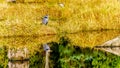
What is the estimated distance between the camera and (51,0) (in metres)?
2.32

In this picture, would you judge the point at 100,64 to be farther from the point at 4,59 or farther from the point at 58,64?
the point at 4,59

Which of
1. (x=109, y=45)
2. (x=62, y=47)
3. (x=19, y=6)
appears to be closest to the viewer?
(x=19, y=6)

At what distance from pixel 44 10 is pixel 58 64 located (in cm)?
112

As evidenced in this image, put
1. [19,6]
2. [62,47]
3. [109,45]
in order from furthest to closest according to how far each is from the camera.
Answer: [62,47], [109,45], [19,6]

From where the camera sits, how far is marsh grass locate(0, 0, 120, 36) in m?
2.24

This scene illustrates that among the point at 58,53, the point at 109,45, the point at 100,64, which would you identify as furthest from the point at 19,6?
the point at 100,64

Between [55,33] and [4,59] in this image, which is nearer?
[55,33]

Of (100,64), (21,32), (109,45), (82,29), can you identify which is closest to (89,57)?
(100,64)

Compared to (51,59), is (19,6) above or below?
above

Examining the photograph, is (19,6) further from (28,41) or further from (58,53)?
(58,53)

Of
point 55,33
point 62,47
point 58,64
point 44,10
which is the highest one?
point 44,10

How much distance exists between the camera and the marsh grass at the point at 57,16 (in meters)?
2.24

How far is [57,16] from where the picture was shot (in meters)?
2.34

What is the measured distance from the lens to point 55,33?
7.71 feet
